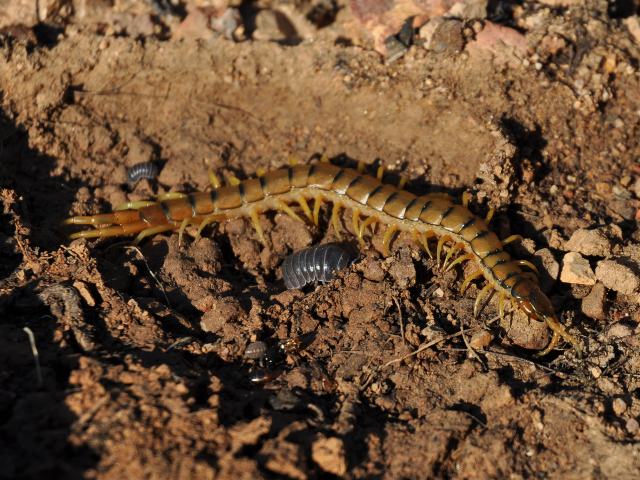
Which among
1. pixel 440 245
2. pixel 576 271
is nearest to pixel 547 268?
pixel 576 271

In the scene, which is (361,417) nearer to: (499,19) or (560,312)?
(560,312)

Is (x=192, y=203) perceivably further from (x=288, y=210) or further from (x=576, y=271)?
(x=576, y=271)

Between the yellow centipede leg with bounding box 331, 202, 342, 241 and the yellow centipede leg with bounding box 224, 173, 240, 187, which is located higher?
the yellow centipede leg with bounding box 224, 173, 240, 187

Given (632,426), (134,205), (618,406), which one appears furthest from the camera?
(134,205)

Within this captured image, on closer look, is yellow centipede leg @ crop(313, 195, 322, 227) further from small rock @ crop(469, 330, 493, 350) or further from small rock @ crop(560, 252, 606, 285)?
small rock @ crop(560, 252, 606, 285)

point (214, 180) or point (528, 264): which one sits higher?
point (214, 180)

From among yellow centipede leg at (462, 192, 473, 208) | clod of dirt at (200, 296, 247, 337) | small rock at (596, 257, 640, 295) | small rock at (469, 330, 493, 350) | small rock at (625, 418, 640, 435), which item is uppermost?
yellow centipede leg at (462, 192, 473, 208)

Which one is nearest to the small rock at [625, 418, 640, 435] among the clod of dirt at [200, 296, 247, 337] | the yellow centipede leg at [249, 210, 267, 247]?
the clod of dirt at [200, 296, 247, 337]

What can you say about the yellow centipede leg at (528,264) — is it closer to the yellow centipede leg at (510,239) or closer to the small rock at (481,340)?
the yellow centipede leg at (510,239)
